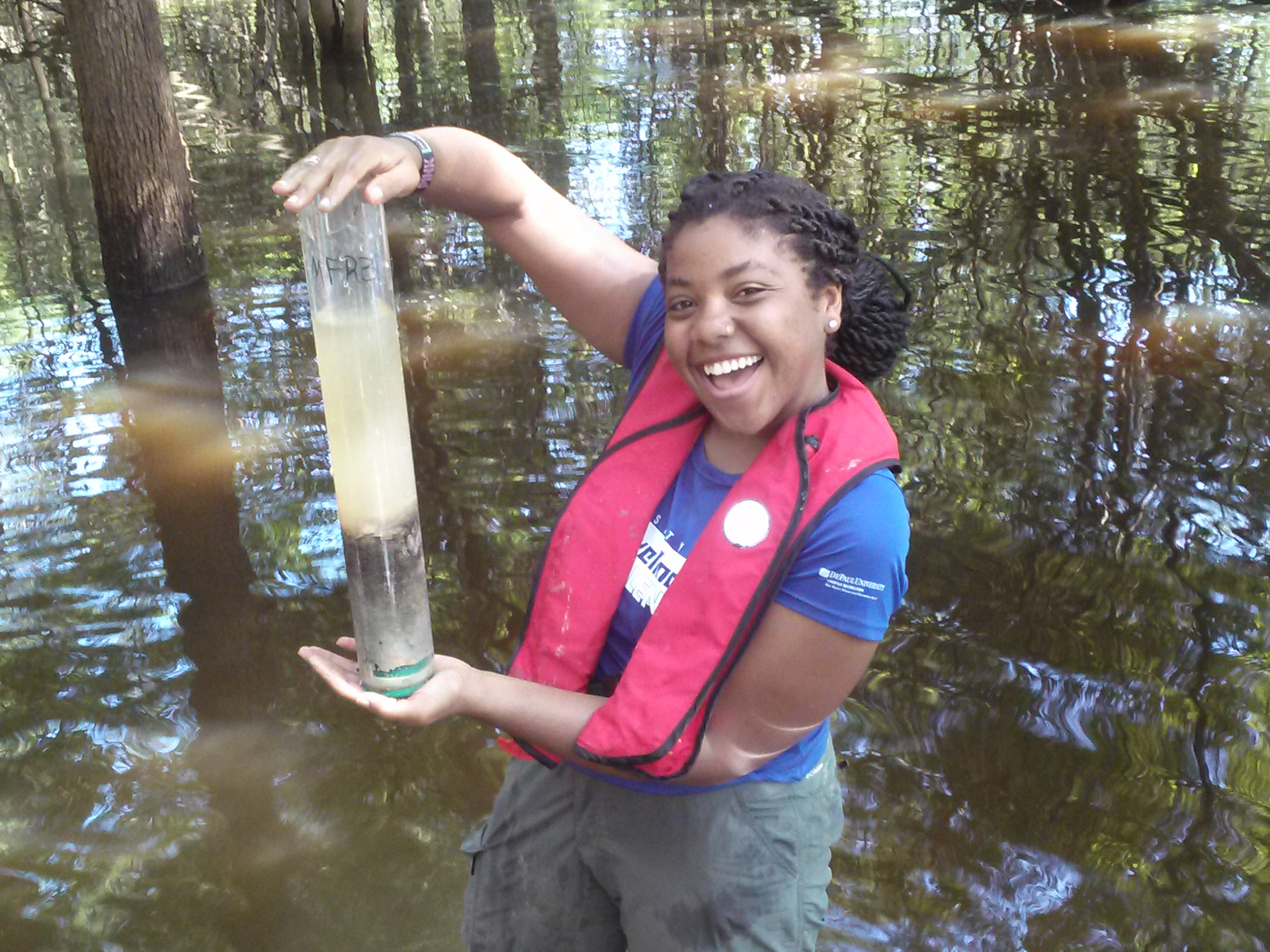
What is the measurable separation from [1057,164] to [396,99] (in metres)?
6.03

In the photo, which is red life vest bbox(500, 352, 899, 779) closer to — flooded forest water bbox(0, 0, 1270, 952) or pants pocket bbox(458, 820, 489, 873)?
pants pocket bbox(458, 820, 489, 873)

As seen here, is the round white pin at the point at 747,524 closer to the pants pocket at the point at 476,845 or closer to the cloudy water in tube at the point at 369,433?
the cloudy water in tube at the point at 369,433

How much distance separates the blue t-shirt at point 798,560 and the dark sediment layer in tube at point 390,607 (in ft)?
1.30

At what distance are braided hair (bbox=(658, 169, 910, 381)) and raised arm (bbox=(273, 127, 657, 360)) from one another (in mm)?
189

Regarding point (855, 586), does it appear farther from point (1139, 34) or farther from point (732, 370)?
point (1139, 34)

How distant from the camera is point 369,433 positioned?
5.12 ft

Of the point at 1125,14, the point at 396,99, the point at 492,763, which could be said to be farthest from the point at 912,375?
the point at 1125,14

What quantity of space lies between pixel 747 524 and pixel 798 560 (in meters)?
0.10

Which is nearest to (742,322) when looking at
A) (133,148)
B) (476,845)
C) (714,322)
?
(714,322)

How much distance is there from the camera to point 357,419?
1550mm

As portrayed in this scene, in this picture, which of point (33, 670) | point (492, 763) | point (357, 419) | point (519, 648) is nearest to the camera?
point (357, 419)

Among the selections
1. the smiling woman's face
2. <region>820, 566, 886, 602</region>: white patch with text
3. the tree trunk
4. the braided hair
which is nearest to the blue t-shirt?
<region>820, 566, 886, 602</region>: white patch with text

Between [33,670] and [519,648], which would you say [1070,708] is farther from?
[33,670]

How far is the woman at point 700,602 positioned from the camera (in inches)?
68.9
